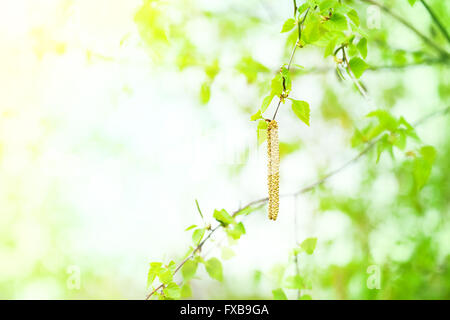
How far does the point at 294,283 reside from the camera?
1.81 ft

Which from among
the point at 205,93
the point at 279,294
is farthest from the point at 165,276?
the point at 205,93

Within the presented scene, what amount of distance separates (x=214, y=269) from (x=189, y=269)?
42 millimetres

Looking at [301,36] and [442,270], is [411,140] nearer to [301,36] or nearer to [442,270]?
[301,36]

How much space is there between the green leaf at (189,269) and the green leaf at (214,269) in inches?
1.1

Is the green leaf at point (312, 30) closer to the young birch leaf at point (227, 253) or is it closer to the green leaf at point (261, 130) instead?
the green leaf at point (261, 130)

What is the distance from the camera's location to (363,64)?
0.43 meters

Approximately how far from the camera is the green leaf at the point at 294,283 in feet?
1.80

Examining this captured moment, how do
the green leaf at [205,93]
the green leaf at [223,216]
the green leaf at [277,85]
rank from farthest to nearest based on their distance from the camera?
the green leaf at [205,93]
the green leaf at [223,216]
the green leaf at [277,85]

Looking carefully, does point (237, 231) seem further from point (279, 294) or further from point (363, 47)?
point (363, 47)

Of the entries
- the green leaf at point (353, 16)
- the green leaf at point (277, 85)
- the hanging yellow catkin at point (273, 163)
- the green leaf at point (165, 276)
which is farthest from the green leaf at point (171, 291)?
the green leaf at point (353, 16)

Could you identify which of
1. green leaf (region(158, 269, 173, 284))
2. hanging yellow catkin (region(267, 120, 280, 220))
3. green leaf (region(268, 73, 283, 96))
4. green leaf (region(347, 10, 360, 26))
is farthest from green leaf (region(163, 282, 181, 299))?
green leaf (region(347, 10, 360, 26))

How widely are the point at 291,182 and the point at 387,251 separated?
0.39 metres

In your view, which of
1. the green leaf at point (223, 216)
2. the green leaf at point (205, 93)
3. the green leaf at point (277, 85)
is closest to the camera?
the green leaf at point (277, 85)
